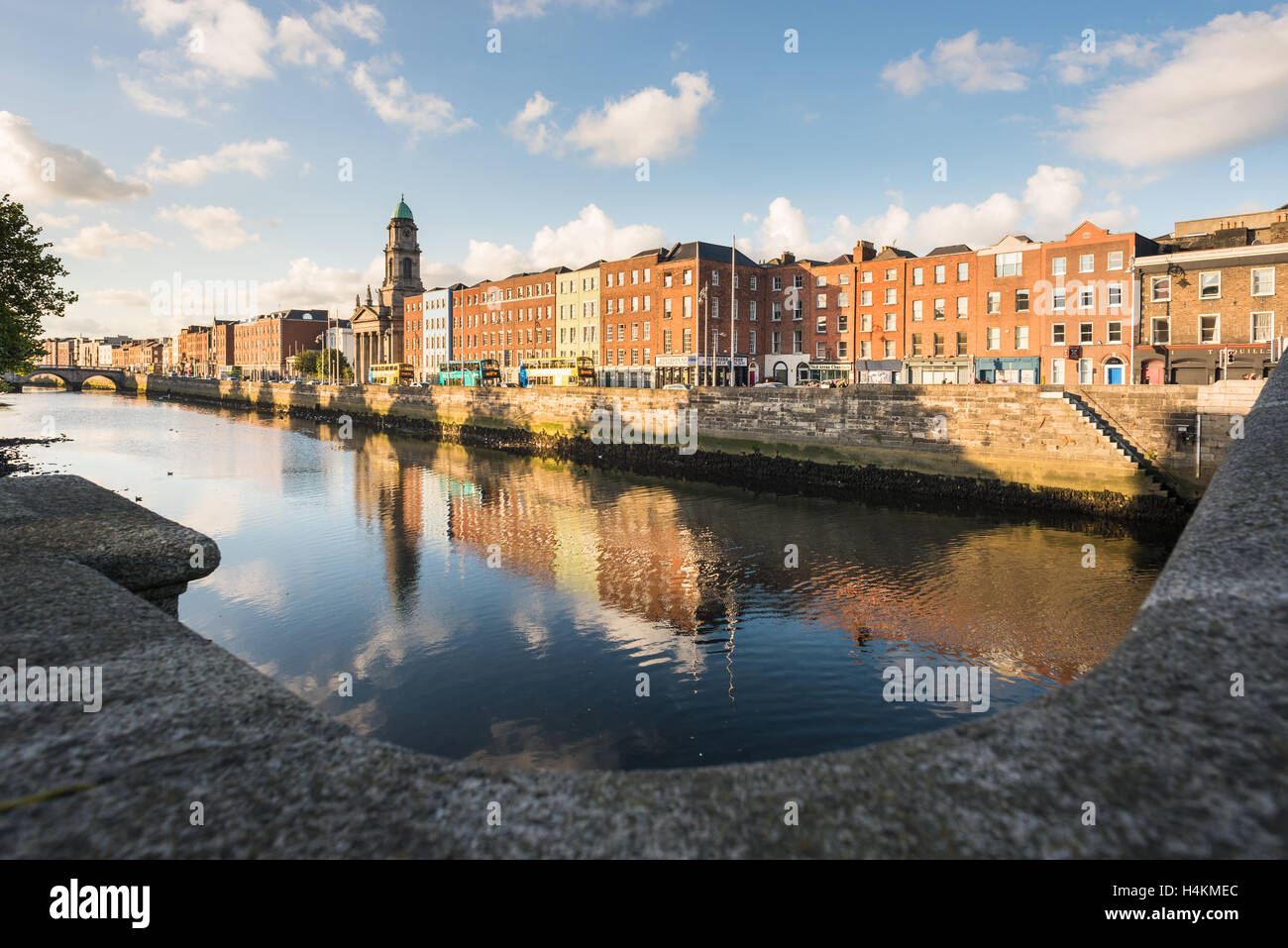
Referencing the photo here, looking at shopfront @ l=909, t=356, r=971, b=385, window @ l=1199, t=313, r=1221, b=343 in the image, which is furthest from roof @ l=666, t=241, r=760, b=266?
window @ l=1199, t=313, r=1221, b=343

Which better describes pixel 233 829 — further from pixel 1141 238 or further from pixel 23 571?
pixel 1141 238

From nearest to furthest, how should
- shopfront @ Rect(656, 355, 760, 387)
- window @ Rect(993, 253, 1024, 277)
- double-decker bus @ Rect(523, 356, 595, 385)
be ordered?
window @ Rect(993, 253, 1024, 277) < double-decker bus @ Rect(523, 356, 595, 385) < shopfront @ Rect(656, 355, 760, 387)

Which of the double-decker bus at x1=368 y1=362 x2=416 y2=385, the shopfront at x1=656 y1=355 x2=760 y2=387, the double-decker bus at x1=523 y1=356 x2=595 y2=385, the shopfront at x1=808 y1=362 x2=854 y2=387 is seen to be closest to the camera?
the double-decker bus at x1=523 y1=356 x2=595 y2=385

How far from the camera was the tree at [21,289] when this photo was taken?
27.1 metres

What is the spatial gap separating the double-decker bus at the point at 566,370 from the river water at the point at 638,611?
31.6 metres

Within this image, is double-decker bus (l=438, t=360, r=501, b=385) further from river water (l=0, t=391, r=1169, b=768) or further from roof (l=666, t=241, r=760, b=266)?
river water (l=0, t=391, r=1169, b=768)

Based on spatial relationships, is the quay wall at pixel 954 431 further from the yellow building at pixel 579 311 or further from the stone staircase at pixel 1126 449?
the yellow building at pixel 579 311

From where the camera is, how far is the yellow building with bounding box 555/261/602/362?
267 ft

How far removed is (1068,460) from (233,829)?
1245 inches

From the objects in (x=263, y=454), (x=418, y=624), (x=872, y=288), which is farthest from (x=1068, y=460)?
(x=263, y=454)

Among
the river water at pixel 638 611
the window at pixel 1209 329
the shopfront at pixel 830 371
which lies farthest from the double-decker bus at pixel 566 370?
the window at pixel 1209 329

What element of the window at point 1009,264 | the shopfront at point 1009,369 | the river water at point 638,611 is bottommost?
the river water at point 638,611

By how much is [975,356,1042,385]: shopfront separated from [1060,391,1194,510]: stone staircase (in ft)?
86.7
